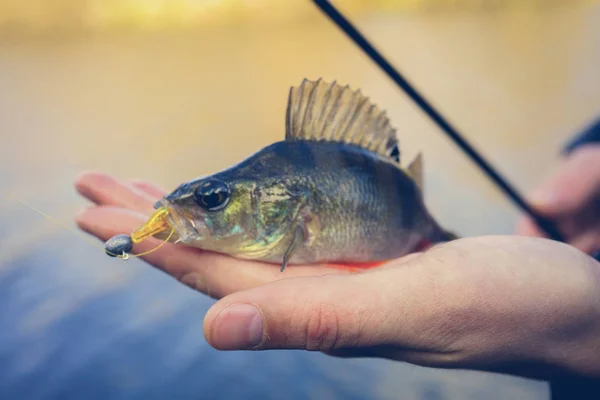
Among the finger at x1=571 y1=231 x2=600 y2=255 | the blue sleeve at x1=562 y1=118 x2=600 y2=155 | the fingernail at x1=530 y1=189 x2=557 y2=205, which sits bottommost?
the finger at x1=571 y1=231 x2=600 y2=255

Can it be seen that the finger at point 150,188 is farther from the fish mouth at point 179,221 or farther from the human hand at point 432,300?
the fish mouth at point 179,221

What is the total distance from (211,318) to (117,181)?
14.2 inches

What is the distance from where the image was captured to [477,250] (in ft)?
2.15

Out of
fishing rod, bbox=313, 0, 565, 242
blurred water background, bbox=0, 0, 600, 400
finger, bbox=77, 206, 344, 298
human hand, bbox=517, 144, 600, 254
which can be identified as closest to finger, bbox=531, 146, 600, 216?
human hand, bbox=517, 144, 600, 254

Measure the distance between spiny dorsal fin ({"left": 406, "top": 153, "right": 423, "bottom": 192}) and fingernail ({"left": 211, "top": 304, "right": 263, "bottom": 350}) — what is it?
39cm

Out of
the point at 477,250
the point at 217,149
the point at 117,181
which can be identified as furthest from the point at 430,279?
the point at 117,181

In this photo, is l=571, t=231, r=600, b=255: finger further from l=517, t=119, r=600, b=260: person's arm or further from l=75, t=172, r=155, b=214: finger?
l=75, t=172, r=155, b=214: finger

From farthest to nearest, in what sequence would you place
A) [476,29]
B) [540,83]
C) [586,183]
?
[540,83] → [476,29] → [586,183]

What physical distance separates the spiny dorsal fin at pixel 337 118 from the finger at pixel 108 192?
30 centimetres

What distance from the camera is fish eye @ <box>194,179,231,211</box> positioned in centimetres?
56

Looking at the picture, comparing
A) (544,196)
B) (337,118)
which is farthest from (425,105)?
(544,196)

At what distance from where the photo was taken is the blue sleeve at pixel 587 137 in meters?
1.30

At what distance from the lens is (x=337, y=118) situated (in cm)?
66

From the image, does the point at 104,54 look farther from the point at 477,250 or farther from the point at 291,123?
the point at 477,250
